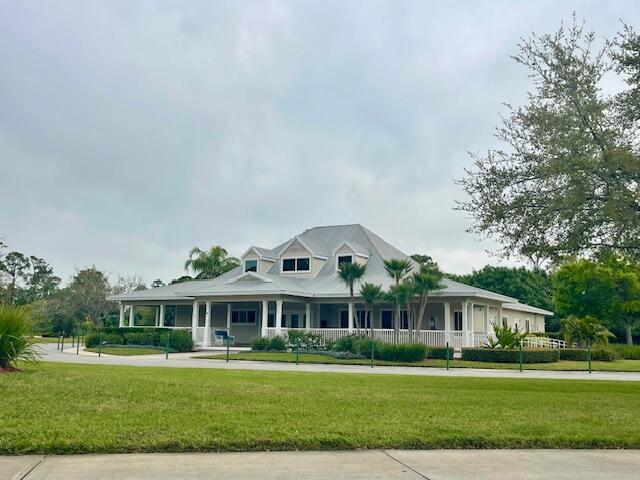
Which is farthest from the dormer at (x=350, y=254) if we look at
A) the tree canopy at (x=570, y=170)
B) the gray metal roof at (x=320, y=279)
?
the tree canopy at (x=570, y=170)

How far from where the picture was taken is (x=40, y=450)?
7094mm

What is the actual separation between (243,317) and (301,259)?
5.64 meters

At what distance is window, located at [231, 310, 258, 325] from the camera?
137 ft

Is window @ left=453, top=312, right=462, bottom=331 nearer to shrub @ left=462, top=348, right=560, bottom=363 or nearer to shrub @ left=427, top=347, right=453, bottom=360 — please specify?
shrub @ left=427, top=347, right=453, bottom=360

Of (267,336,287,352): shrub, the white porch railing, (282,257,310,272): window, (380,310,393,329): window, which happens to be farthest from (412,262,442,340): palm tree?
(282,257,310,272): window

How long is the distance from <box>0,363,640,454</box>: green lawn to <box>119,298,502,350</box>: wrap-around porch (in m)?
20.4

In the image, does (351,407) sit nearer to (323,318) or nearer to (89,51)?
(89,51)

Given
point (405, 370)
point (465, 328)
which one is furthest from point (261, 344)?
point (405, 370)

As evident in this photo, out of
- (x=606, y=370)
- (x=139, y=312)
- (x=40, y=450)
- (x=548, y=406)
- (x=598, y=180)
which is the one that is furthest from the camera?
(x=139, y=312)

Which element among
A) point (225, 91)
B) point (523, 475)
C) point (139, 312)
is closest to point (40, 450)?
point (523, 475)

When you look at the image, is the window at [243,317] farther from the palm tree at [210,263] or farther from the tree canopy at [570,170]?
the tree canopy at [570,170]

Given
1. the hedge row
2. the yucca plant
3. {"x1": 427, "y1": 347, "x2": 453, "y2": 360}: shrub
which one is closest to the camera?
the yucca plant

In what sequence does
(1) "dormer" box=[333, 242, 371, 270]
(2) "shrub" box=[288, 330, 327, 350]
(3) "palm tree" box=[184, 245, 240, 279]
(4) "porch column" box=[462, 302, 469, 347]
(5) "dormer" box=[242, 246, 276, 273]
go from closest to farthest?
1. (2) "shrub" box=[288, 330, 327, 350]
2. (4) "porch column" box=[462, 302, 469, 347]
3. (1) "dormer" box=[333, 242, 371, 270]
4. (5) "dormer" box=[242, 246, 276, 273]
5. (3) "palm tree" box=[184, 245, 240, 279]

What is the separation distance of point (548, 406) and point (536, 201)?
16.2 feet
